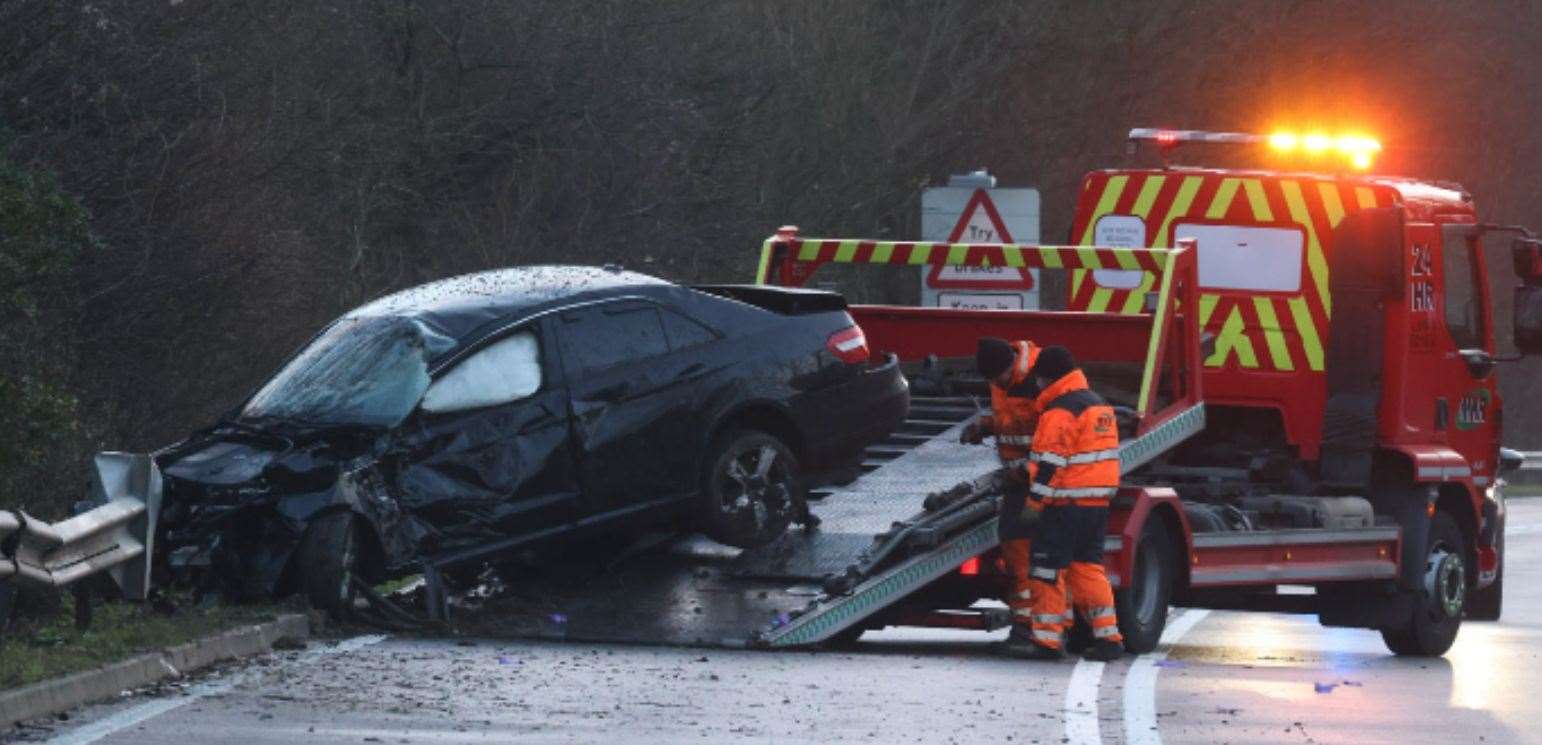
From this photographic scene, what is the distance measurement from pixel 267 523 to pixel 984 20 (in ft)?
71.6

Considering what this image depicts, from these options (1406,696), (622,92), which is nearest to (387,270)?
(622,92)

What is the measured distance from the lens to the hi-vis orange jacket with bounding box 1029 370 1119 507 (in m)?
12.9

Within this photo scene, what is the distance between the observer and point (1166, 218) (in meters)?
16.3

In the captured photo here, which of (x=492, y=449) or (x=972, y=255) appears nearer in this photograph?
(x=492, y=449)

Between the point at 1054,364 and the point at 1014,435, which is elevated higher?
the point at 1054,364

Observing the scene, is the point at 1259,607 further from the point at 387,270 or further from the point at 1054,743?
the point at 387,270

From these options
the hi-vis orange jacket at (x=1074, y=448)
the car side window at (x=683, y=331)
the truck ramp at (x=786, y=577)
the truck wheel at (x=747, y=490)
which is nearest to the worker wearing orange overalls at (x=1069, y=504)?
the hi-vis orange jacket at (x=1074, y=448)

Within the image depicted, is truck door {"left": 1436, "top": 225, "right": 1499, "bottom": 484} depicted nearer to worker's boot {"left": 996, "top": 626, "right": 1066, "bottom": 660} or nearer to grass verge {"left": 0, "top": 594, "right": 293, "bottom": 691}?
worker's boot {"left": 996, "top": 626, "right": 1066, "bottom": 660}

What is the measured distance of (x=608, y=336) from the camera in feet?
43.5

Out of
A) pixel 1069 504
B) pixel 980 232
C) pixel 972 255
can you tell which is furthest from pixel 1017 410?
pixel 980 232

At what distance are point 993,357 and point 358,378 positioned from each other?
2.97 meters

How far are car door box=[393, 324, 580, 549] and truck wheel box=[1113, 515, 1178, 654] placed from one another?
2698 mm

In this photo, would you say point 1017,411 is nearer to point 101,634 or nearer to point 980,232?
point 101,634

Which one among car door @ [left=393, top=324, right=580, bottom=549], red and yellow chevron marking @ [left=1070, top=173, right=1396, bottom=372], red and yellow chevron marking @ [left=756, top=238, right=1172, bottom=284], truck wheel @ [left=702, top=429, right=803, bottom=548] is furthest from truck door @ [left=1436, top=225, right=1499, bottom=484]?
car door @ [left=393, top=324, right=580, bottom=549]
